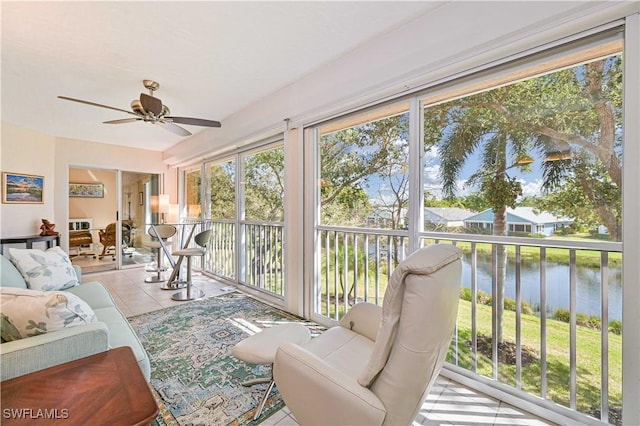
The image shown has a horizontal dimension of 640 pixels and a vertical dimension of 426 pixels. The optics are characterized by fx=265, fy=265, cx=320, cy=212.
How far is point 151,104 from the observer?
2.54 meters

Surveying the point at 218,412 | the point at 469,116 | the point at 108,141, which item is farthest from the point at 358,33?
the point at 108,141

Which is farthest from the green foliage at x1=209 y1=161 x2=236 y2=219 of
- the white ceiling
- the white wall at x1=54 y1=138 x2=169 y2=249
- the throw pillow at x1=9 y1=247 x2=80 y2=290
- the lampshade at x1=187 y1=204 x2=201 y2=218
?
the throw pillow at x1=9 y1=247 x2=80 y2=290

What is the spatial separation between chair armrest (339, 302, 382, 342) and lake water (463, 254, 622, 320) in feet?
2.99

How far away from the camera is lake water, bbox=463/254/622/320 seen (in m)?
1.48

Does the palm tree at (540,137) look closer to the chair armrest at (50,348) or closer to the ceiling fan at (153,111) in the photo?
the chair armrest at (50,348)

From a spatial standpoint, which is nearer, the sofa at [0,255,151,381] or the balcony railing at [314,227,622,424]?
the sofa at [0,255,151,381]

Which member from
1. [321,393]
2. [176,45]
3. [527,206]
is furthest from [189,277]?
[527,206]

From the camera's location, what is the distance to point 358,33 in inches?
82.5

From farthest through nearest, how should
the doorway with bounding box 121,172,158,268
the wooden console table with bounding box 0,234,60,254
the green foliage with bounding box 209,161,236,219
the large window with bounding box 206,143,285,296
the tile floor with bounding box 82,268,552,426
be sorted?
1. the doorway with bounding box 121,172,158,268
2. the green foliage with bounding box 209,161,236,219
3. the wooden console table with bounding box 0,234,60,254
4. the large window with bounding box 206,143,285,296
5. the tile floor with bounding box 82,268,552,426

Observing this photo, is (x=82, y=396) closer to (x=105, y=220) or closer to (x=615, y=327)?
(x=615, y=327)

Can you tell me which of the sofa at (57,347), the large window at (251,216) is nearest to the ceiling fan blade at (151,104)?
the large window at (251,216)

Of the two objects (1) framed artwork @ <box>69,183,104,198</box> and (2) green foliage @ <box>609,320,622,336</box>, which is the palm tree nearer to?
(2) green foliage @ <box>609,320,622,336</box>

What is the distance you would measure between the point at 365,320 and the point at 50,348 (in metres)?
1.57

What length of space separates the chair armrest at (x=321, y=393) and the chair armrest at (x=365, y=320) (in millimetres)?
620
